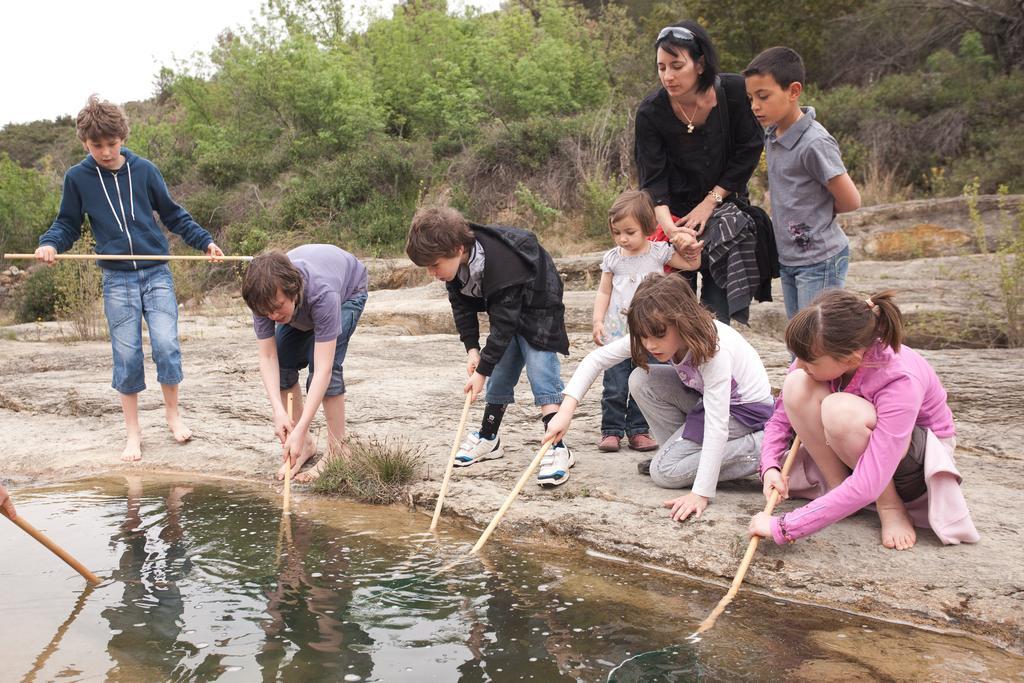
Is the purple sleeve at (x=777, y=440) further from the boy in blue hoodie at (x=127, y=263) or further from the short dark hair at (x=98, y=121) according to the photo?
the short dark hair at (x=98, y=121)

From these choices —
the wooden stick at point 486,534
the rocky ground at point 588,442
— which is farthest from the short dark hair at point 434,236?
the rocky ground at point 588,442

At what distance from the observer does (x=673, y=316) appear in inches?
121

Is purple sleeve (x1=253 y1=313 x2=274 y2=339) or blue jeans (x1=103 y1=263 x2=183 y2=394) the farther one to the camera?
blue jeans (x1=103 y1=263 x2=183 y2=394)

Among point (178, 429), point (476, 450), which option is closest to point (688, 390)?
point (476, 450)

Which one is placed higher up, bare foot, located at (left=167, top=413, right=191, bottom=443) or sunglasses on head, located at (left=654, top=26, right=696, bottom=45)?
sunglasses on head, located at (left=654, top=26, right=696, bottom=45)

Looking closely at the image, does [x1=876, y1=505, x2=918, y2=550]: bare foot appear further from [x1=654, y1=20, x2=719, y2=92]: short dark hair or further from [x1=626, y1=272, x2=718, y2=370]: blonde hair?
[x1=654, y1=20, x2=719, y2=92]: short dark hair

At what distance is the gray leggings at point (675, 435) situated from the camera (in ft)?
11.1

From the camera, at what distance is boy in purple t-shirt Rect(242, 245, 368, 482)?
3619 mm

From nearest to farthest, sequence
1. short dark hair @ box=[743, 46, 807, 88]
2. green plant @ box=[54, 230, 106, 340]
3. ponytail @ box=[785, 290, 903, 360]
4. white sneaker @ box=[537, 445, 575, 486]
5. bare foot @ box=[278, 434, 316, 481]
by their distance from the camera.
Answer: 1. ponytail @ box=[785, 290, 903, 360]
2. short dark hair @ box=[743, 46, 807, 88]
3. white sneaker @ box=[537, 445, 575, 486]
4. bare foot @ box=[278, 434, 316, 481]
5. green plant @ box=[54, 230, 106, 340]

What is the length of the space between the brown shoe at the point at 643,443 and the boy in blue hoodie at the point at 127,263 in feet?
7.71

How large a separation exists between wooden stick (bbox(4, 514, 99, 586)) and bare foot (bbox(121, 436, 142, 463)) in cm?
150

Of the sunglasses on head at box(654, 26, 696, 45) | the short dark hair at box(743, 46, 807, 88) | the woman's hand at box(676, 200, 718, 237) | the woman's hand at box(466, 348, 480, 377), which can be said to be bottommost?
the woman's hand at box(466, 348, 480, 377)

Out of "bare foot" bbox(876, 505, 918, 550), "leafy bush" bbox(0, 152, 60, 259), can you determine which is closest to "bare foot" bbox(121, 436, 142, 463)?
"bare foot" bbox(876, 505, 918, 550)

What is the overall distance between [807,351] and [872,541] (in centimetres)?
70
